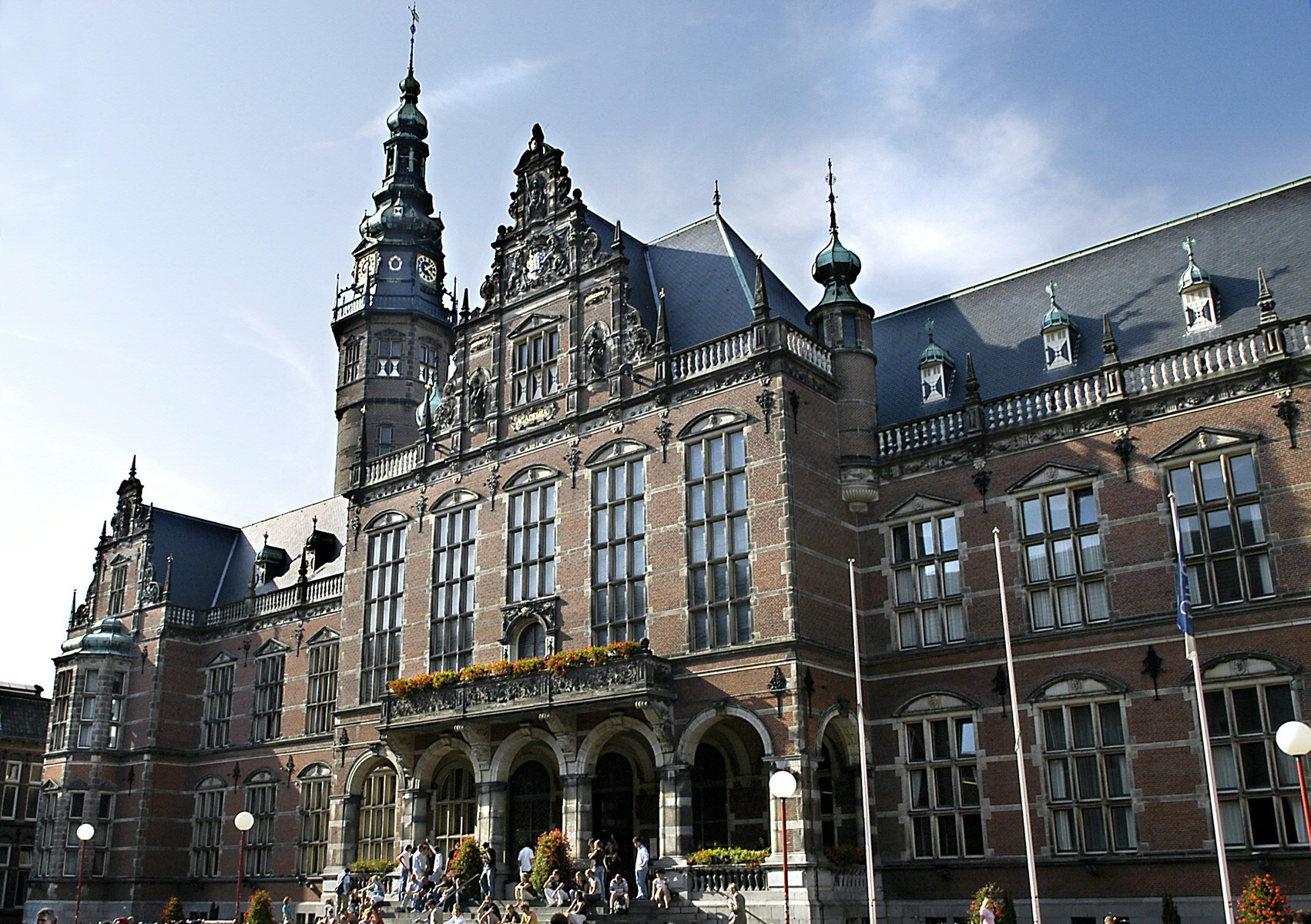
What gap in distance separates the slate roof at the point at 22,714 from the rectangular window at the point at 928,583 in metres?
48.4

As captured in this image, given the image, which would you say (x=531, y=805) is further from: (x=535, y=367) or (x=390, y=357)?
(x=390, y=357)

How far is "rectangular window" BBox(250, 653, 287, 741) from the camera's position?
45.7 metres

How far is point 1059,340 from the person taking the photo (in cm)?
3105

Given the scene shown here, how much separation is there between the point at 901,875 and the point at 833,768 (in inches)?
113

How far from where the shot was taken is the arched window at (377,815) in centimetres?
3700

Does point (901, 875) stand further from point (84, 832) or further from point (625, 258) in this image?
point (84, 832)

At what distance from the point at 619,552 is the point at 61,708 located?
97.9 ft

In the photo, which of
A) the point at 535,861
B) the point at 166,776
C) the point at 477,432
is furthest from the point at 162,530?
the point at 535,861

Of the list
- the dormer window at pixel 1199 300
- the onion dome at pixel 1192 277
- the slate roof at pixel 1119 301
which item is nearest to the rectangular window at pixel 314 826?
the slate roof at pixel 1119 301

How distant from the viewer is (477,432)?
37.0 m

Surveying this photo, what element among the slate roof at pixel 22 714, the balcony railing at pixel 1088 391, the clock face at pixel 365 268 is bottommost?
the slate roof at pixel 22 714

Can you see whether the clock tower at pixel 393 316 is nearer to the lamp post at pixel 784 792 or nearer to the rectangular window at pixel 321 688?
the rectangular window at pixel 321 688

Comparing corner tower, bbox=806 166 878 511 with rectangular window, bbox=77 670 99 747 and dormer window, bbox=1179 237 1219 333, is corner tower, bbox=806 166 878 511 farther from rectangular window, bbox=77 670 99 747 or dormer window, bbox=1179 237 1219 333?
rectangular window, bbox=77 670 99 747

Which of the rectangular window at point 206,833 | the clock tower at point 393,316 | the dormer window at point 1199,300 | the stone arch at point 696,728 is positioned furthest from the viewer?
the clock tower at point 393,316
